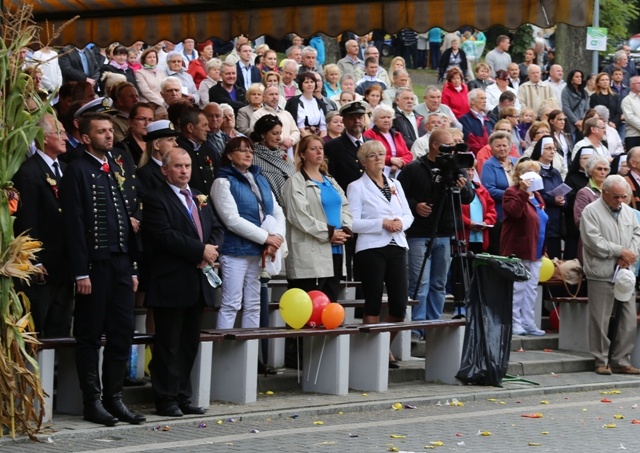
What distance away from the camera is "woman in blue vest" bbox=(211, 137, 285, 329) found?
12117 millimetres

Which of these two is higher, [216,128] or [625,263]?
[216,128]

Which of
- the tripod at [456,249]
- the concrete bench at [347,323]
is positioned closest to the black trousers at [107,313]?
the concrete bench at [347,323]

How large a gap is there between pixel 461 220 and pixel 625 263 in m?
1.83

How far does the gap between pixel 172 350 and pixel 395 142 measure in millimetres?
5697

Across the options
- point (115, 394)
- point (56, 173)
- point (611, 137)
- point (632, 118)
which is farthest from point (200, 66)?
point (115, 394)

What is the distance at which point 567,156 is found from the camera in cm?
1972

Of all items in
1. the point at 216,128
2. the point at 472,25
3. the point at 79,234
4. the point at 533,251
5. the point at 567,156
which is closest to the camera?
the point at 79,234

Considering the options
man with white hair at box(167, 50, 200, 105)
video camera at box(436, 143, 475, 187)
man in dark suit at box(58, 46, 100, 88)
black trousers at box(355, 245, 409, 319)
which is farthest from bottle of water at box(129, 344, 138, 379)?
man with white hair at box(167, 50, 200, 105)

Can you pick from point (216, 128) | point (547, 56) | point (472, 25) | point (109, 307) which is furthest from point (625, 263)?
point (547, 56)

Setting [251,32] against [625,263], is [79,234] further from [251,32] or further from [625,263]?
[625,263]

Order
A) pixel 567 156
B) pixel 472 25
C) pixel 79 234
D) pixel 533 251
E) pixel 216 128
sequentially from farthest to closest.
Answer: pixel 567 156
pixel 533 251
pixel 216 128
pixel 472 25
pixel 79 234

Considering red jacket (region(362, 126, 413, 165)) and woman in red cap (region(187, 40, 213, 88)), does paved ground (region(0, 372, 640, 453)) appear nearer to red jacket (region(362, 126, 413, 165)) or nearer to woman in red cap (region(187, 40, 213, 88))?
red jacket (region(362, 126, 413, 165))

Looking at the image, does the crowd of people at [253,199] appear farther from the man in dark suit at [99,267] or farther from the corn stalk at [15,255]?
the corn stalk at [15,255]

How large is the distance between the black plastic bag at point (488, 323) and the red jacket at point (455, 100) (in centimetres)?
780
